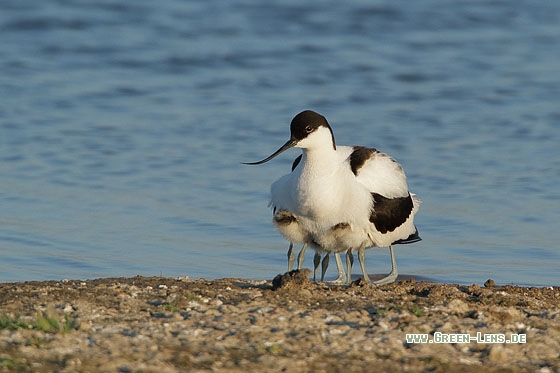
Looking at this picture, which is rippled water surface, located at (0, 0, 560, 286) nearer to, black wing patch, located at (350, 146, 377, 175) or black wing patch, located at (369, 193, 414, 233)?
black wing patch, located at (369, 193, 414, 233)

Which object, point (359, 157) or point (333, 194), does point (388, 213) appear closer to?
point (359, 157)

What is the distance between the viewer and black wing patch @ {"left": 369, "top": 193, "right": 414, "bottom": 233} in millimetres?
7941

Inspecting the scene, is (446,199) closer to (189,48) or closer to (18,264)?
(18,264)

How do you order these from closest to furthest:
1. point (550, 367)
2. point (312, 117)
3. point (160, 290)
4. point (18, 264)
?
point (550, 367), point (160, 290), point (312, 117), point (18, 264)

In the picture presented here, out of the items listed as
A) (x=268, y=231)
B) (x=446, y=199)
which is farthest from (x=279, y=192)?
(x=446, y=199)

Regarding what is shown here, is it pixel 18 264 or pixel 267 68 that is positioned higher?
pixel 267 68

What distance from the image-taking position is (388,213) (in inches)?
318

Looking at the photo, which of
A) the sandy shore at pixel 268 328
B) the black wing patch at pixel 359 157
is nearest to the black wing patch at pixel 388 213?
the black wing patch at pixel 359 157

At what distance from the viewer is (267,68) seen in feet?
54.7

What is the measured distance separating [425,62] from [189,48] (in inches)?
151

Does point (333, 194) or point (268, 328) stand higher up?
point (333, 194)

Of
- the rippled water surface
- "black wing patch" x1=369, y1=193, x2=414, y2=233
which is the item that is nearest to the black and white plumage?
"black wing patch" x1=369, y1=193, x2=414, y2=233
